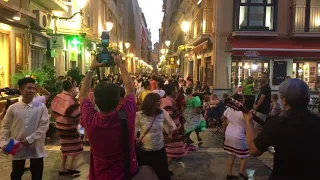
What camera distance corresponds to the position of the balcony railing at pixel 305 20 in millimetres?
19688

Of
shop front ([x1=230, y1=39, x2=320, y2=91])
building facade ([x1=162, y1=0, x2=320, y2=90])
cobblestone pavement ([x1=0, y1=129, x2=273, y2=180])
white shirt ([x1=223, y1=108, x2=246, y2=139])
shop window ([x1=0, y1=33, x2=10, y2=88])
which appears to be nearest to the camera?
white shirt ([x1=223, y1=108, x2=246, y2=139])

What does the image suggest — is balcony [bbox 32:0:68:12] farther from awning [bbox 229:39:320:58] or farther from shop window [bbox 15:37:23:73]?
awning [bbox 229:39:320:58]

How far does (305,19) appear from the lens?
19891mm

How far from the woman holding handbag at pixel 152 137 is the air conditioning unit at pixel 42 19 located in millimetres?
11589

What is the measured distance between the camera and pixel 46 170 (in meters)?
7.56

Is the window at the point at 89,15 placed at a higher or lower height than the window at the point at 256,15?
higher

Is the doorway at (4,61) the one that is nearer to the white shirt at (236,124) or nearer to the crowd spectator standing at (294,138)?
the white shirt at (236,124)

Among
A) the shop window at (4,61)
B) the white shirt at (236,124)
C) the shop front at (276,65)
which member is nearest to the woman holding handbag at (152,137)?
the white shirt at (236,124)

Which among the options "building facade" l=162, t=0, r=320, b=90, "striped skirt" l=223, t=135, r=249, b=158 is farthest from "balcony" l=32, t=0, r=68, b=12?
"striped skirt" l=223, t=135, r=249, b=158

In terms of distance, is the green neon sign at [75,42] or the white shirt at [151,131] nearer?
the white shirt at [151,131]

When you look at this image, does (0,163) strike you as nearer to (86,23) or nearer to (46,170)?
(46,170)

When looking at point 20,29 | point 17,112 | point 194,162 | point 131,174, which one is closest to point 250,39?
point 20,29

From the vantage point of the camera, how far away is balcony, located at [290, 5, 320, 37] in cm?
1964

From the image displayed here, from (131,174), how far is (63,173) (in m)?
4.68
